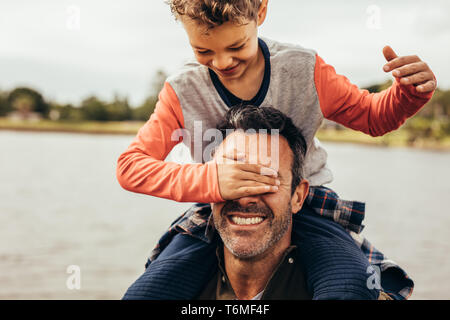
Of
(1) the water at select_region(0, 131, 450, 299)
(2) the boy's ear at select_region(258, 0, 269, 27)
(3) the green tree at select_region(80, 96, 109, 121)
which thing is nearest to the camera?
(2) the boy's ear at select_region(258, 0, 269, 27)

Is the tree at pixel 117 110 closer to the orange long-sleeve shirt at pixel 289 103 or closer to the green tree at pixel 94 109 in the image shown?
the green tree at pixel 94 109

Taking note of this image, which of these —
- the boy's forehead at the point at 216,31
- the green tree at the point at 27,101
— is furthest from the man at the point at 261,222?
the green tree at the point at 27,101

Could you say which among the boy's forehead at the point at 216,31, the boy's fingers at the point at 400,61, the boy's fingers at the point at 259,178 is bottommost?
the boy's fingers at the point at 259,178

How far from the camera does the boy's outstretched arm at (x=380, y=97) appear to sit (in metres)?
1.90

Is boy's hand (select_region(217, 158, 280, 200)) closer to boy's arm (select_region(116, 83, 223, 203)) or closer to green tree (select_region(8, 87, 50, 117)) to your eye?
boy's arm (select_region(116, 83, 223, 203))

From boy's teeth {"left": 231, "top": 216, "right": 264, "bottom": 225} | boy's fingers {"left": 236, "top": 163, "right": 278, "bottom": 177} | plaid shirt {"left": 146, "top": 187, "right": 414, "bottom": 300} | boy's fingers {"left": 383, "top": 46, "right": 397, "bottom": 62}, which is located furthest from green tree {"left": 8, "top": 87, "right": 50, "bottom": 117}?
boy's fingers {"left": 383, "top": 46, "right": 397, "bottom": 62}

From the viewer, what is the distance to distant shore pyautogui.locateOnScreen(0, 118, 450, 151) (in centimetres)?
4381

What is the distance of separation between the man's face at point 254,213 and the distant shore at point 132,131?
39054 mm

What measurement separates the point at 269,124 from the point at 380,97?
545 millimetres

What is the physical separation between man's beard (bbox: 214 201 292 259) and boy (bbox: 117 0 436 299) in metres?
0.17

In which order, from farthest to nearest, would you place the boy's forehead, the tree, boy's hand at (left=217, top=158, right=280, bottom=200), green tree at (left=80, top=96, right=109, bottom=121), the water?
green tree at (left=80, top=96, right=109, bottom=121)
the tree
the water
the boy's forehead
boy's hand at (left=217, top=158, right=280, bottom=200)

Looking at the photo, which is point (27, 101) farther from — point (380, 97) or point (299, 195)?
point (380, 97)

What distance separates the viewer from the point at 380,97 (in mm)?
2127

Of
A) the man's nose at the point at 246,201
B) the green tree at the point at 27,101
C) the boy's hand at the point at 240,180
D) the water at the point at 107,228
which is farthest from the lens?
the green tree at the point at 27,101
